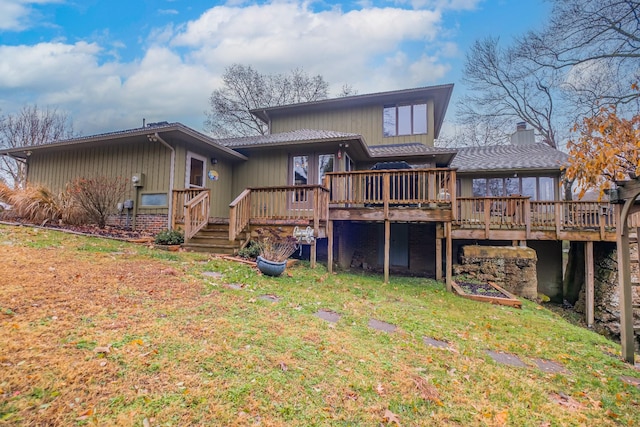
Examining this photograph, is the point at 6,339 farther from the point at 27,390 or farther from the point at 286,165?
the point at 286,165

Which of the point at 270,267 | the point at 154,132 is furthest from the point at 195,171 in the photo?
the point at 270,267

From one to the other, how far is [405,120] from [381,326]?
426 inches

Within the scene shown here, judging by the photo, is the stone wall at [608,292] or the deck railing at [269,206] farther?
the stone wall at [608,292]

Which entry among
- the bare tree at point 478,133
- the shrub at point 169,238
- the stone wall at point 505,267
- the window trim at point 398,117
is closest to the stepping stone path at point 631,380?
the stone wall at point 505,267

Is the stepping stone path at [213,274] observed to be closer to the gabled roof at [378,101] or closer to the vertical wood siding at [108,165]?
the vertical wood siding at [108,165]

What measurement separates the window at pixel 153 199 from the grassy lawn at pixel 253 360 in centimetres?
407

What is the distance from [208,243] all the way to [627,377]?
319 inches

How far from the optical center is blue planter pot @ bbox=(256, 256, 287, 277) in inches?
241

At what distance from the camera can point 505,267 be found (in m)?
9.05

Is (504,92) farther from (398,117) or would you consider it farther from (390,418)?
(390,418)

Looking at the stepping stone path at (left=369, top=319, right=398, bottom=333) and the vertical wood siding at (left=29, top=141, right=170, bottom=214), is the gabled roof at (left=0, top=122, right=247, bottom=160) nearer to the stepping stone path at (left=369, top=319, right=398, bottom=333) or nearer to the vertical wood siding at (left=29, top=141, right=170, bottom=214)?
the vertical wood siding at (left=29, top=141, right=170, bottom=214)

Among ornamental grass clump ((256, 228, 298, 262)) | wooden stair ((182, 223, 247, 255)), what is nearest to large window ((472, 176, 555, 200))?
ornamental grass clump ((256, 228, 298, 262))

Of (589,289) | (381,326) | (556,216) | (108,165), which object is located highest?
(108,165)

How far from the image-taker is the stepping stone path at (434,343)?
385 cm
